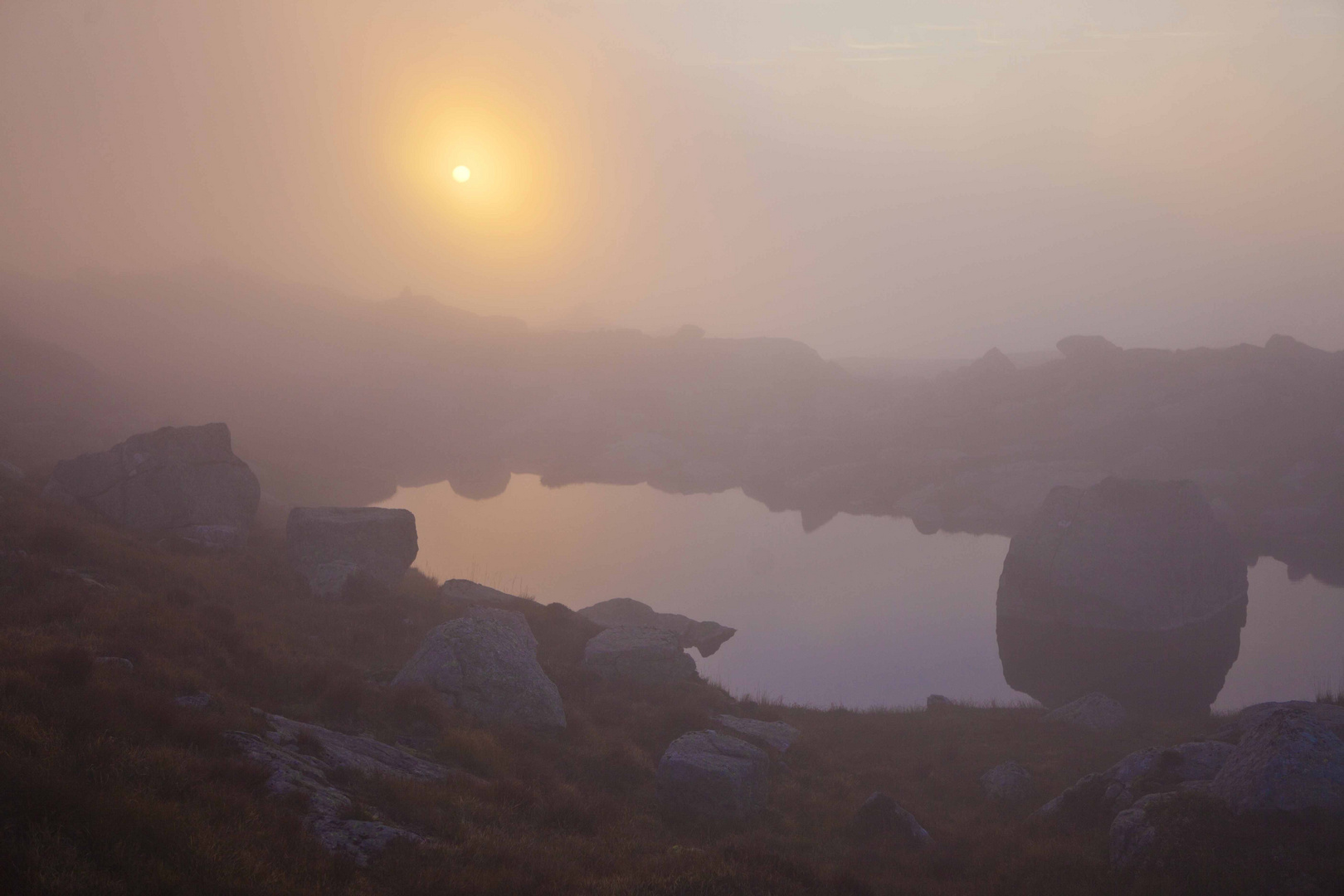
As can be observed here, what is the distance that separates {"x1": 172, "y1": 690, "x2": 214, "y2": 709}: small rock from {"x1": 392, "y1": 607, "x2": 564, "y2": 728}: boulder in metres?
4.94

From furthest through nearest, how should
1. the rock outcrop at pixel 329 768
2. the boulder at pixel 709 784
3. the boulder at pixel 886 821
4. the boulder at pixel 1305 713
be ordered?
1. the boulder at pixel 886 821
2. the boulder at pixel 709 784
3. the boulder at pixel 1305 713
4. the rock outcrop at pixel 329 768

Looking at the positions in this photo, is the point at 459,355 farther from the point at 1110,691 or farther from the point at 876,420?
the point at 1110,691

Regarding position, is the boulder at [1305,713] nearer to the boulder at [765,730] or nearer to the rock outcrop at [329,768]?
the boulder at [765,730]

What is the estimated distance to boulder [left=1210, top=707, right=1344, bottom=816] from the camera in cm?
1113

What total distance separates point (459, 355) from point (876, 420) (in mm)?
74521

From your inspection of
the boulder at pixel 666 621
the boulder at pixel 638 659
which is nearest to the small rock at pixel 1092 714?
the boulder at pixel 638 659

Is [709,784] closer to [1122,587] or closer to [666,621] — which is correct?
[666,621]

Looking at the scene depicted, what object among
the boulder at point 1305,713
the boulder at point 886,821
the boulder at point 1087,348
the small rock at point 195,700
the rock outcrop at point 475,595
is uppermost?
the boulder at point 1087,348

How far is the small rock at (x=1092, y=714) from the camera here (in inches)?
929

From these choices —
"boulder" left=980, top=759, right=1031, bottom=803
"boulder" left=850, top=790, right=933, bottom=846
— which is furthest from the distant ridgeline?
"boulder" left=980, top=759, right=1031, bottom=803

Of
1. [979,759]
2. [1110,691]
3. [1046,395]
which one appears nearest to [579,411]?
[1046,395]

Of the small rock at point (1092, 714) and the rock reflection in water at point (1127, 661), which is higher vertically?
the rock reflection in water at point (1127, 661)

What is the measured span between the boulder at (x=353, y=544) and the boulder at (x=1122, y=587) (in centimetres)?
3055

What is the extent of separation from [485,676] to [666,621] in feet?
67.6
